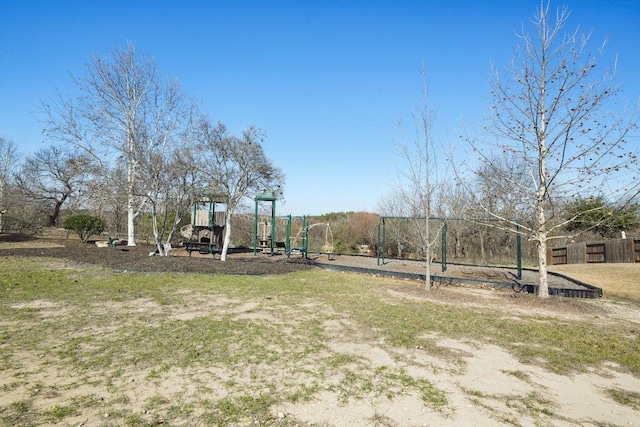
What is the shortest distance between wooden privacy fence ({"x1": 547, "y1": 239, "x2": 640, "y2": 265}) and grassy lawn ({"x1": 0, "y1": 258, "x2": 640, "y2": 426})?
13362mm

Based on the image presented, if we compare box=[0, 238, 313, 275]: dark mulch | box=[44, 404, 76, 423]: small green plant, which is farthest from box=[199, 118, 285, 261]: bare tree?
box=[44, 404, 76, 423]: small green plant

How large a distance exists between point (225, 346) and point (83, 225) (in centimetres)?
1770

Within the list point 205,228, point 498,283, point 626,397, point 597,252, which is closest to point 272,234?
point 205,228

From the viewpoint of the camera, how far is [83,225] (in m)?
18.0

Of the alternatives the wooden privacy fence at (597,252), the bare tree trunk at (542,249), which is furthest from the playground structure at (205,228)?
the wooden privacy fence at (597,252)

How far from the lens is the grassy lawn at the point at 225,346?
2605 mm

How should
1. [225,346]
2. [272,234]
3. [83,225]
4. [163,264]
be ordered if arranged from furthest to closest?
[83,225] < [272,234] < [163,264] < [225,346]

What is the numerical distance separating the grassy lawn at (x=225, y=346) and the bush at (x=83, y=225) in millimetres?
11740

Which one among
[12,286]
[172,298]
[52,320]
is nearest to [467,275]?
[172,298]

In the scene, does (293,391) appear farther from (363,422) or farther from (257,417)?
(363,422)

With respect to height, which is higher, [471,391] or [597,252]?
[597,252]

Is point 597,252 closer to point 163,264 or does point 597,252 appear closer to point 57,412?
point 163,264

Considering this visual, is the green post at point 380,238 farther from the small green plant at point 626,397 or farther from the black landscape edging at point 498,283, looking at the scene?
the small green plant at point 626,397

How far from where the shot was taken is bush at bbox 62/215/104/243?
58.5 feet
